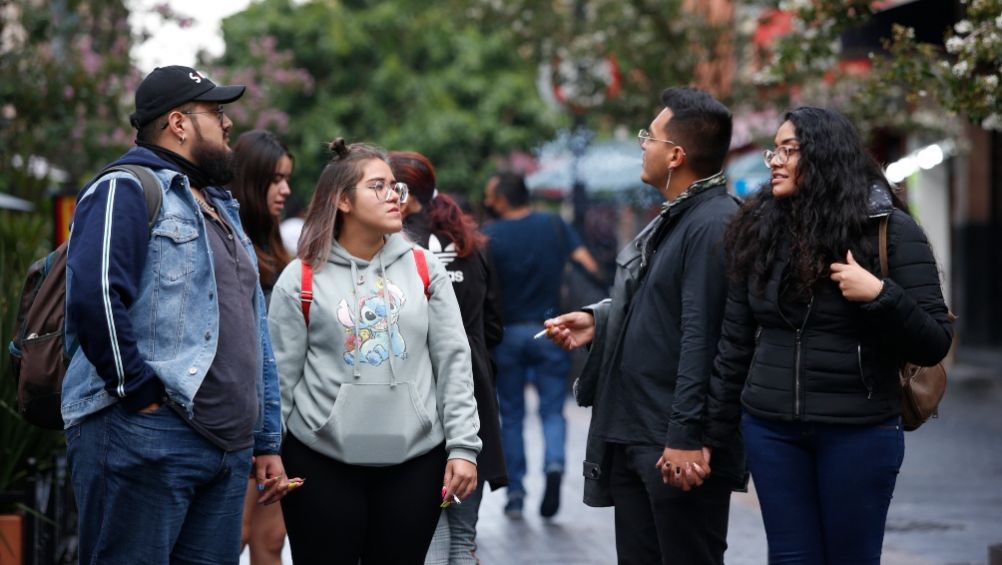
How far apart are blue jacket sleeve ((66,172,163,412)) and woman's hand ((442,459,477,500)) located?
105 cm

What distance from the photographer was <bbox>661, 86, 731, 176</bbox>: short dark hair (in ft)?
16.9

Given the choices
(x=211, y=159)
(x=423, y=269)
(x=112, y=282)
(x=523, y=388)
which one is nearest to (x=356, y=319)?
(x=423, y=269)

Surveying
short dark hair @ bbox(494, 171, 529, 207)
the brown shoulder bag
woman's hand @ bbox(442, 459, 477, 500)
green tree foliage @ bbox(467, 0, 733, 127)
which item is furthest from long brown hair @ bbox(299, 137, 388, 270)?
green tree foliage @ bbox(467, 0, 733, 127)

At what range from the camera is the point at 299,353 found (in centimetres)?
472

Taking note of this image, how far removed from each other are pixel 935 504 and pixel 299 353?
6270 mm

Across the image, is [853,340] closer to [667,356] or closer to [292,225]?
[667,356]

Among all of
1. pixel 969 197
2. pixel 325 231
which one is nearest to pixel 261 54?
pixel 969 197

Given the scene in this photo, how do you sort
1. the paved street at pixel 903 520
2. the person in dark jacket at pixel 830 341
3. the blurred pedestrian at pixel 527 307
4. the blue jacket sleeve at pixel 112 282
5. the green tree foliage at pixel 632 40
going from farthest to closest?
1. the green tree foliage at pixel 632 40
2. the blurred pedestrian at pixel 527 307
3. the paved street at pixel 903 520
4. the person in dark jacket at pixel 830 341
5. the blue jacket sleeve at pixel 112 282

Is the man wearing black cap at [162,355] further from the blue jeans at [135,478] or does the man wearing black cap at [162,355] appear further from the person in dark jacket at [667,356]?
the person in dark jacket at [667,356]

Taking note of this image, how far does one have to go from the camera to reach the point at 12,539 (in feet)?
20.9

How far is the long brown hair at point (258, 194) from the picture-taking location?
6.30m

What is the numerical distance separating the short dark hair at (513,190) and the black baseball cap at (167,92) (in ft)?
18.3

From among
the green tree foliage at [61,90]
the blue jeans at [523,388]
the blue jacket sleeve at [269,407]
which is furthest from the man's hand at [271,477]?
the green tree foliage at [61,90]

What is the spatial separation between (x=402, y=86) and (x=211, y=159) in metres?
32.4
